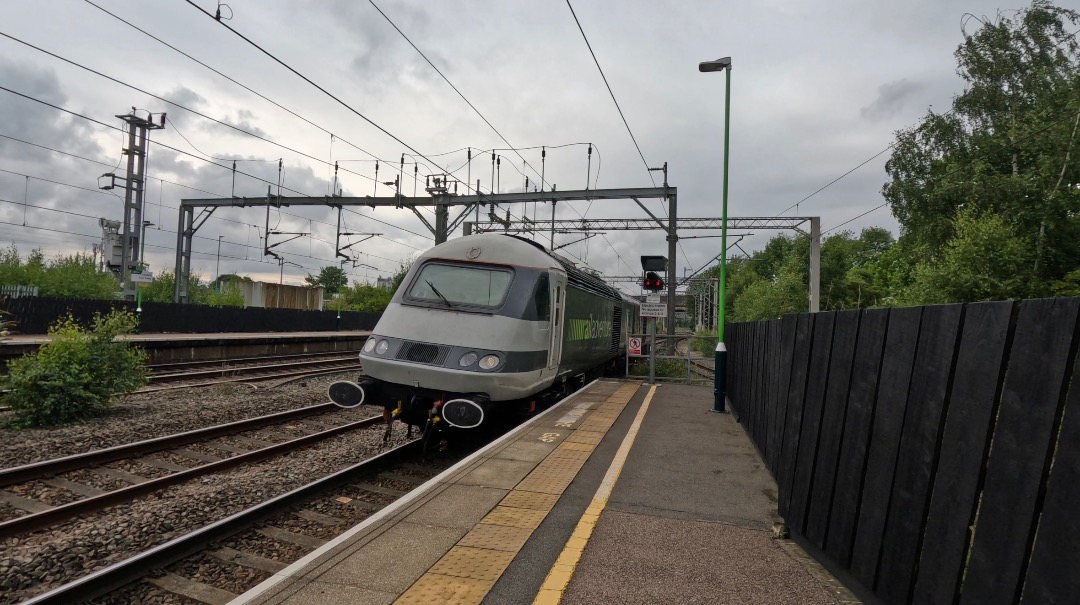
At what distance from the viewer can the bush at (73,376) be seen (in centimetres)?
1031

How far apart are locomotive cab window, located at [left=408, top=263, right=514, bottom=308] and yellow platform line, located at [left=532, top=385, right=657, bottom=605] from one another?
290 centimetres

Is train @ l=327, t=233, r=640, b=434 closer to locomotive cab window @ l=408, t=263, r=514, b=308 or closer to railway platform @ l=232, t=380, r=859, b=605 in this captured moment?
locomotive cab window @ l=408, t=263, r=514, b=308

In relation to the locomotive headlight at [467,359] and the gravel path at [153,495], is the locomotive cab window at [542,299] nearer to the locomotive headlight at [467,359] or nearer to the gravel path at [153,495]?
the locomotive headlight at [467,359]

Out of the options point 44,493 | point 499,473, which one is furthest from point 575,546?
point 44,493

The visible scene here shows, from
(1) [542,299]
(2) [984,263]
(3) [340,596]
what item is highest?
(2) [984,263]

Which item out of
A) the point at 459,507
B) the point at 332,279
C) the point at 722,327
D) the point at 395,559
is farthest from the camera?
the point at 332,279

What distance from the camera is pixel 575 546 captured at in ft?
15.2

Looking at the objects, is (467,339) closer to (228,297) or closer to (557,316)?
(557,316)

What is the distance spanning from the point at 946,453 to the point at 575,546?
2.53 m

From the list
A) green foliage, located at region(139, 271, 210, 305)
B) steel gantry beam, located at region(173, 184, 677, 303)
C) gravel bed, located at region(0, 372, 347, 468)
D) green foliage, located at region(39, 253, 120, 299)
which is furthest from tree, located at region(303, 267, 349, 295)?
gravel bed, located at region(0, 372, 347, 468)

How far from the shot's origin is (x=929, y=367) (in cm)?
345

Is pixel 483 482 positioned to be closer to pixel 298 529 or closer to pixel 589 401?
pixel 298 529

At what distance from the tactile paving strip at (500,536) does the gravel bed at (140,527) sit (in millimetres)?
1898

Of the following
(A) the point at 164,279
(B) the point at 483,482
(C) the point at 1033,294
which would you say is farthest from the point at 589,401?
(A) the point at 164,279
